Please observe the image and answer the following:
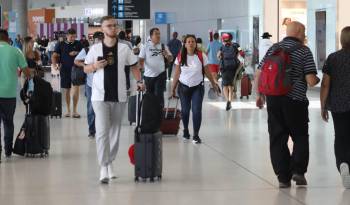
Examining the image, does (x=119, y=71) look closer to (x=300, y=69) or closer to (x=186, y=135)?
(x=300, y=69)

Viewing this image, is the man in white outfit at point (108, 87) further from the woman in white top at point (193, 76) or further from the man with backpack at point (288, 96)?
the woman in white top at point (193, 76)

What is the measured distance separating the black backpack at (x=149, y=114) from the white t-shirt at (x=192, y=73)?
3547mm

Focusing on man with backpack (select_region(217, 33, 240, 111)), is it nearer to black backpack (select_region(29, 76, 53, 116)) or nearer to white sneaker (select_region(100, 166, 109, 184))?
black backpack (select_region(29, 76, 53, 116))

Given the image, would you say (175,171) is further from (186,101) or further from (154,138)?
(186,101)

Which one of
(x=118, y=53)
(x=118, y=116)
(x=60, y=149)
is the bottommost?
(x=60, y=149)

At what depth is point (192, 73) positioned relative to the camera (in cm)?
1286

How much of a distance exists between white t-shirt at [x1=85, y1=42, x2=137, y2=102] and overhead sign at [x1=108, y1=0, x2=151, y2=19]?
1199 cm

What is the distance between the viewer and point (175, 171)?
395 inches

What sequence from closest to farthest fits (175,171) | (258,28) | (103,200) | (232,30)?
(103,200), (175,171), (258,28), (232,30)

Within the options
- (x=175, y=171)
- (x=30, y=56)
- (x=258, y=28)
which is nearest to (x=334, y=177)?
(x=175, y=171)

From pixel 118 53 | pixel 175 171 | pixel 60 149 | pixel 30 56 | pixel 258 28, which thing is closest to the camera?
pixel 118 53

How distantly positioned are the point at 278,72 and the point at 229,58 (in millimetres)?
11826

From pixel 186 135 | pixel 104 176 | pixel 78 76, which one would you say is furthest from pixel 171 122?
pixel 104 176

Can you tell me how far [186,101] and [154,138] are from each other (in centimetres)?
384
